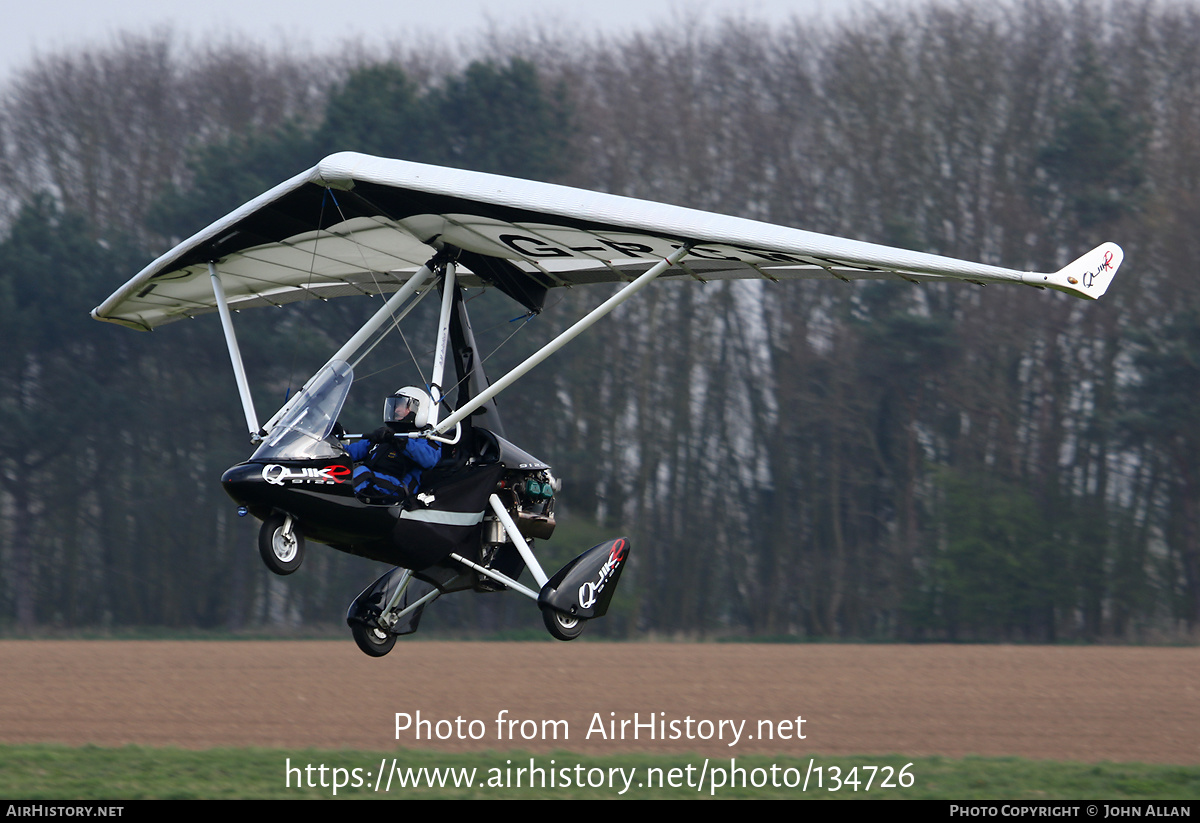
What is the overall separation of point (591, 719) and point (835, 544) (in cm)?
2638

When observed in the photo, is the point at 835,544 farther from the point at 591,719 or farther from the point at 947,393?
the point at 591,719

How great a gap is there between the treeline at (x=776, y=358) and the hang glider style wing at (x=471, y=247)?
27132 millimetres

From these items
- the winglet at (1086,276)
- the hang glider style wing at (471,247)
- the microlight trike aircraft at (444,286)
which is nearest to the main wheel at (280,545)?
the microlight trike aircraft at (444,286)

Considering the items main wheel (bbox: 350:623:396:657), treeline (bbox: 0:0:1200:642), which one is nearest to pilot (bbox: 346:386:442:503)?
main wheel (bbox: 350:623:396:657)

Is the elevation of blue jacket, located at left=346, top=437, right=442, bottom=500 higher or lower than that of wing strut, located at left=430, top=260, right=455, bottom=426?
lower

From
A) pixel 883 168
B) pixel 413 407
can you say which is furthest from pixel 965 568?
pixel 413 407

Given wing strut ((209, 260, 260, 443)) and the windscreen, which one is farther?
wing strut ((209, 260, 260, 443))

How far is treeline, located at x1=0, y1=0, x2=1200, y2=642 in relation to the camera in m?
42.9

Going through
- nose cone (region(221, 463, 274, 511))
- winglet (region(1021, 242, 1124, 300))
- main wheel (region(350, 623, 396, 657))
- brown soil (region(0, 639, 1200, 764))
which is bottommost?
brown soil (region(0, 639, 1200, 764))

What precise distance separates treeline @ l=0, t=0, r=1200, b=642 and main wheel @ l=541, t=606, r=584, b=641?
28538 mm

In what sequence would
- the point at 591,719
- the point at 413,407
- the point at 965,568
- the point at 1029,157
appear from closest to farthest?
the point at 413,407 < the point at 591,719 < the point at 965,568 < the point at 1029,157

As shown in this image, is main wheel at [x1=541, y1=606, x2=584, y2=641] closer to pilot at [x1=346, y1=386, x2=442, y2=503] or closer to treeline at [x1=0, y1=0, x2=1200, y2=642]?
pilot at [x1=346, y1=386, x2=442, y2=503]

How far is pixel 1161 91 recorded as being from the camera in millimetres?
46750

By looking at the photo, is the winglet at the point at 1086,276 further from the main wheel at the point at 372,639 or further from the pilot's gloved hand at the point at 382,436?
the main wheel at the point at 372,639
